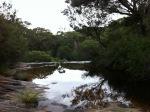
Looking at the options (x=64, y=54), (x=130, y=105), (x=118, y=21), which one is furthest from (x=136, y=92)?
(x=64, y=54)

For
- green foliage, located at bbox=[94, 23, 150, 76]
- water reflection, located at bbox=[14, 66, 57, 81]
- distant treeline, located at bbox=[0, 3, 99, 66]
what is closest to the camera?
green foliage, located at bbox=[94, 23, 150, 76]

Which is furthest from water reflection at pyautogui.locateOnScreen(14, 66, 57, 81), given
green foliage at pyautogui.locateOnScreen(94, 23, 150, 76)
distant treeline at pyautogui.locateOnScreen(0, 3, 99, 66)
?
distant treeline at pyautogui.locateOnScreen(0, 3, 99, 66)

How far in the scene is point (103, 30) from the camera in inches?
2400

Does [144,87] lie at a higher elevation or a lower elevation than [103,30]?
lower

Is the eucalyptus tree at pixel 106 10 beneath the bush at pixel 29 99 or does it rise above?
above

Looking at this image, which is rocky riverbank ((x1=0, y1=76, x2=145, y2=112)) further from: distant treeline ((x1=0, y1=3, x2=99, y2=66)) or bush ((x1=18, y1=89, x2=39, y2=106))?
distant treeline ((x1=0, y1=3, x2=99, y2=66))

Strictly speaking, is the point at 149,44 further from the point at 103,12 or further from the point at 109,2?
the point at 103,12

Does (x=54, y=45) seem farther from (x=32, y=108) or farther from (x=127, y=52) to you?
(x=32, y=108)

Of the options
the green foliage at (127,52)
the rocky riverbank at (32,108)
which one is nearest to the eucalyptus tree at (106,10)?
the green foliage at (127,52)

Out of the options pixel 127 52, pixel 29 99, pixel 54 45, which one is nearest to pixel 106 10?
pixel 127 52

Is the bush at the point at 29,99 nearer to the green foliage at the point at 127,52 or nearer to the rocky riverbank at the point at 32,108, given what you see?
the rocky riverbank at the point at 32,108

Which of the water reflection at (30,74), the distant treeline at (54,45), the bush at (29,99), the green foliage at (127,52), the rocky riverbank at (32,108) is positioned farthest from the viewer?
the distant treeline at (54,45)

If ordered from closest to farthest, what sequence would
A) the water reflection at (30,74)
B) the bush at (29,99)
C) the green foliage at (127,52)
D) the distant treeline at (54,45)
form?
1. the bush at (29,99)
2. the green foliage at (127,52)
3. the water reflection at (30,74)
4. the distant treeline at (54,45)

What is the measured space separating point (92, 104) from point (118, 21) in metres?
33.9
